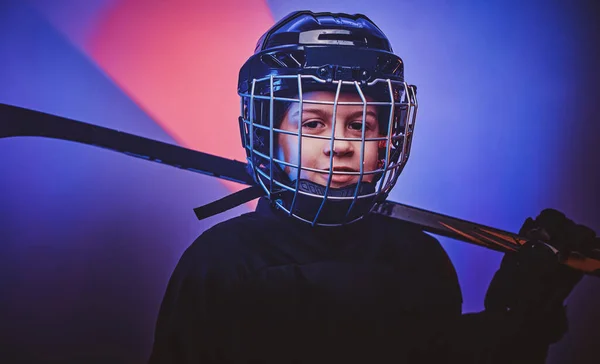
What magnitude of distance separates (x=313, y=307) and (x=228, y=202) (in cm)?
42

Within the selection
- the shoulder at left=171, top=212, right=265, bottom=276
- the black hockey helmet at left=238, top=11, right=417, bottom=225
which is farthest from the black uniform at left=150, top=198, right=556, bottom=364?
the black hockey helmet at left=238, top=11, right=417, bottom=225

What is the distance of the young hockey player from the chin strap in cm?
5

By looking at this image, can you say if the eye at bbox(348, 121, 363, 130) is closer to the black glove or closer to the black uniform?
the black uniform

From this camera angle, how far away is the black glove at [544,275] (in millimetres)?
929

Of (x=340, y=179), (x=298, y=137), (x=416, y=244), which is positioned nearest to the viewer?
(x=298, y=137)

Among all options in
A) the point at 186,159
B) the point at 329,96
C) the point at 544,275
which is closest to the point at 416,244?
the point at 544,275

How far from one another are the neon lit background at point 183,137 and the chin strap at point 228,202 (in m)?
0.30

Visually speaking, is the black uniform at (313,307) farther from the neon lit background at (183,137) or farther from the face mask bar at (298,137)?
the neon lit background at (183,137)

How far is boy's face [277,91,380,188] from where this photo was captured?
3.04 feet

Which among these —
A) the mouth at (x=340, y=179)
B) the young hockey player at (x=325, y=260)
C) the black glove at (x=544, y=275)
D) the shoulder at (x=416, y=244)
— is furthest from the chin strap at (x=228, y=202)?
the black glove at (x=544, y=275)

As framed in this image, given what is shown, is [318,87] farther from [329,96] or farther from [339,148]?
[339,148]

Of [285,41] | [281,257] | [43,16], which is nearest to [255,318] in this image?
[281,257]

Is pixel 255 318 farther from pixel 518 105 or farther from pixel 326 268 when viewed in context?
pixel 518 105

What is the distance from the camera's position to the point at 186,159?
1.04 metres
